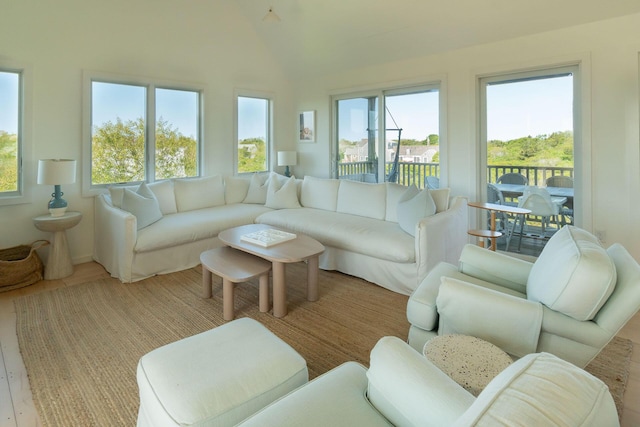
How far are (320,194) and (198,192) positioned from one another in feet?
5.41

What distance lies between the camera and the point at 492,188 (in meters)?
4.30

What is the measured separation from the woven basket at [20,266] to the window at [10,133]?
591mm

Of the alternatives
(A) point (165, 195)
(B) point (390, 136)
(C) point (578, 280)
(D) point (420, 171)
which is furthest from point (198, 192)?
(C) point (578, 280)

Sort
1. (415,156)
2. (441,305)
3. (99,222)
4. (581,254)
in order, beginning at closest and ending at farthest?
(581,254) → (441,305) → (99,222) → (415,156)

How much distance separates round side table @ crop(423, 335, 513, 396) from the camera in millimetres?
1290

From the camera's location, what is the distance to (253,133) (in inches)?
230

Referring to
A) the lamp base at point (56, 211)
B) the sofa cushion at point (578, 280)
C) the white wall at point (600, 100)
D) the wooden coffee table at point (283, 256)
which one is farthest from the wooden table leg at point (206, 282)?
the white wall at point (600, 100)

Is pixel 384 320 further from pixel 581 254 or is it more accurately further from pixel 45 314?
pixel 45 314

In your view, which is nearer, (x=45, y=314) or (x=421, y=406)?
(x=421, y=406)

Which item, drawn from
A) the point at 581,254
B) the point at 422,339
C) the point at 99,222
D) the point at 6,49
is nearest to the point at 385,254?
the point at 422,339

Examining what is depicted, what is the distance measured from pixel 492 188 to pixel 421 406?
3940 millimetres

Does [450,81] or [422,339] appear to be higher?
[450,81]

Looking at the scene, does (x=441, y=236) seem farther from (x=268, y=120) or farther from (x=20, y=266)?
(x=20, y=266)

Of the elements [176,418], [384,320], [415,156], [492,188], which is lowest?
[384,320]
